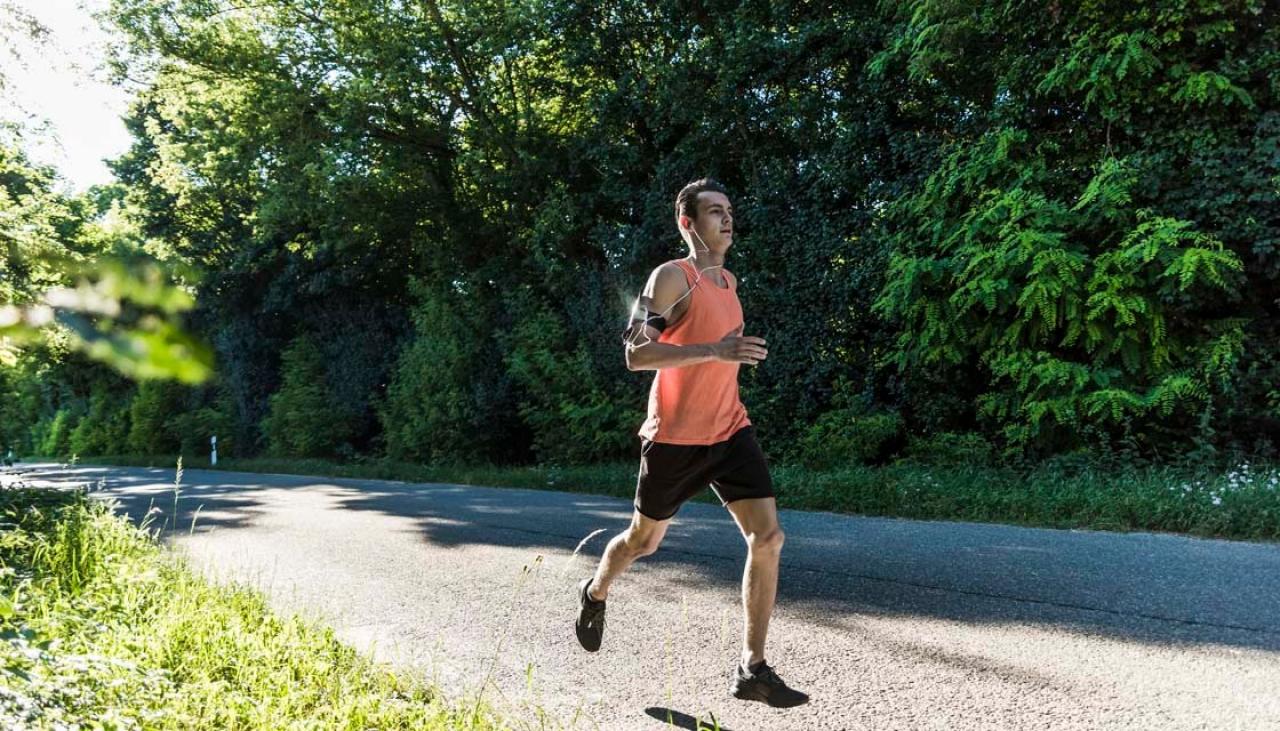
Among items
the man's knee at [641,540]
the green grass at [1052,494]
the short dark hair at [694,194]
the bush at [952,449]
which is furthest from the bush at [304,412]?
the short dark hair at [694,194]

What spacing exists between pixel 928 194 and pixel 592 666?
A: 791 centimetres

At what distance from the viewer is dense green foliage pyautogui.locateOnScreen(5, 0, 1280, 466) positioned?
8.84m

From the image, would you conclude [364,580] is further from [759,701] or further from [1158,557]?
[1158,557]

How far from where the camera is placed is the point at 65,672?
3385 millimetres

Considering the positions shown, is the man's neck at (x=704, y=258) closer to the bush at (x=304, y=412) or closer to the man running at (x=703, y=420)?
the man running at (x=703, y=420)

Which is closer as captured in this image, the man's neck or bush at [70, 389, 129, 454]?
the man's neck

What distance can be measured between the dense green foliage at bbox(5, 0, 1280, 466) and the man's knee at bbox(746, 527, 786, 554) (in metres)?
2.86

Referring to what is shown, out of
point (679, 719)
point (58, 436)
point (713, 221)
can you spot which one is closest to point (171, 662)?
point (679, 719)

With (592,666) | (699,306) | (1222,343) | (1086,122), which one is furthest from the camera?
(1086,122)

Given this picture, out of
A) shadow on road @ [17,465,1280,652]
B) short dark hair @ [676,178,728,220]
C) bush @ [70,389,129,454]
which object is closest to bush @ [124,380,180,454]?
bush @ [70,389,129,454]

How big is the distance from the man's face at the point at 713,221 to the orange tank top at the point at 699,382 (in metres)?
0.13

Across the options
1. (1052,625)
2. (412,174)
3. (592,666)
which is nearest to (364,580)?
(592,666)

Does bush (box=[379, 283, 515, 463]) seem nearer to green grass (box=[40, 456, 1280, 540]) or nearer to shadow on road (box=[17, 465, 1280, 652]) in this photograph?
green grass (box=[40, 456, 1280, 540])

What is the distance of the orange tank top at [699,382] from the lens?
372cm
